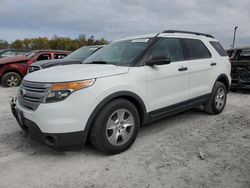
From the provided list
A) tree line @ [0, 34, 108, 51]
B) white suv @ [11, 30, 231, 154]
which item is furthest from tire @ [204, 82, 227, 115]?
tree line @ [0, 34, 108, 51]

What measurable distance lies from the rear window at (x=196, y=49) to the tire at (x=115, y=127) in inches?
76.2

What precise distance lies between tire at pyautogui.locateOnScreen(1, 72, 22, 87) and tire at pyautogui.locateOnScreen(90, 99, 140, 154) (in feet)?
26.8

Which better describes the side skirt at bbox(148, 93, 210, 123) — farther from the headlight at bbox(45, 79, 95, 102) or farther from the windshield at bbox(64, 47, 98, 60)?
the windshield at bbox(64, 47, 98, 60)

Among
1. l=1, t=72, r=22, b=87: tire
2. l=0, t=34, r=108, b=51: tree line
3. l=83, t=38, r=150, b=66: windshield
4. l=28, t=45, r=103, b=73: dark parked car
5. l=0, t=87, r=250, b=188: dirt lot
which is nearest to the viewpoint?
l=0, t=87, r=250, b=188: dirt lot

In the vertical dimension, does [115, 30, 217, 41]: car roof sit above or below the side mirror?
above

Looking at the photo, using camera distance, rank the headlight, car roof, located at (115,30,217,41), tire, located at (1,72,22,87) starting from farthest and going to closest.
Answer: tire, located at (1,72,22,87)
car roof, located at (115,30,217,41)
the headlight

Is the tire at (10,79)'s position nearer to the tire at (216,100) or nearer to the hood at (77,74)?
the hood at (77,74)

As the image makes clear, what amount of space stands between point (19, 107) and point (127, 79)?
1.64m

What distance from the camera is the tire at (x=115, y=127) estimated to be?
3.52m

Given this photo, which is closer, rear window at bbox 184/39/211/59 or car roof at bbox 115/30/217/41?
car roof at bbox 115/30/217/41

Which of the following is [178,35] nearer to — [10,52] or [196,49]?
[196,49]

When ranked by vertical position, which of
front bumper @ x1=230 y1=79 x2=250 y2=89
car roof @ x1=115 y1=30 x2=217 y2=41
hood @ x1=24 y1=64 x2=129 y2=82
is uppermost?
car roof @ x1=115 y1=30 x2=217 y2=41

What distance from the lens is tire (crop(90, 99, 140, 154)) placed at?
3.52 metres

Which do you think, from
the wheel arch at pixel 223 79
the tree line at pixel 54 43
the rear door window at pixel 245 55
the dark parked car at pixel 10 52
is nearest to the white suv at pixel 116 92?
the wheel arch at pixel 223 79
